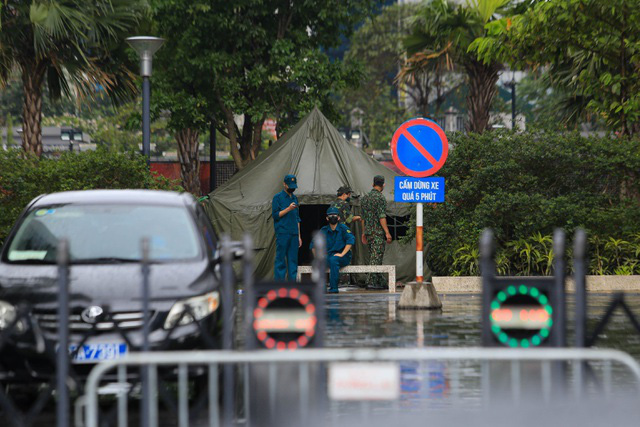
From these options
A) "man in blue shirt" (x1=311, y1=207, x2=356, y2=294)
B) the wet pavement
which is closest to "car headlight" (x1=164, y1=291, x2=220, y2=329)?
the wet pavement

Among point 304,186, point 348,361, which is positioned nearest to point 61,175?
point 304,186

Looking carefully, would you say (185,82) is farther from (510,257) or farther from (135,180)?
(510,257)

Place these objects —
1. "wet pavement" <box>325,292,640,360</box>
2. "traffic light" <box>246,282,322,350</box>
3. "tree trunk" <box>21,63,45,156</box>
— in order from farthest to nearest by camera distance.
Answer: "tree trunk" <box>21,63,45,156</box> < "wet pavement" <box>325,292,640,360</box> < "traffic light" <box>246,282,322,350</box>

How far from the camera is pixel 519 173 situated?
20.0m

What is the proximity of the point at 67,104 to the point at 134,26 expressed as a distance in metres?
47.2

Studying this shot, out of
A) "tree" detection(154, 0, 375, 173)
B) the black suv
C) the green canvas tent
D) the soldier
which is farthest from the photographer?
"tree" detection(154, 0, 375, 173)

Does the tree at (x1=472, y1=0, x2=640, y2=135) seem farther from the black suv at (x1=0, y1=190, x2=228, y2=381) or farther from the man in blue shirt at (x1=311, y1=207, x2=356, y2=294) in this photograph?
the black suv at (x1=0, y1=190, x2=228, y2=381)

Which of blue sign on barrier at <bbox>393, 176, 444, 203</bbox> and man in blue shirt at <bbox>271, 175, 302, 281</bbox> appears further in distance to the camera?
man in blue shirt at <bbox>271, 175, 302, 281</bbox>

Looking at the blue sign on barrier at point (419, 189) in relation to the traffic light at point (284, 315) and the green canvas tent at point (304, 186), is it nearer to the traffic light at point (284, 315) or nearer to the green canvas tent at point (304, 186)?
the green canvas tent at point (304, 186)

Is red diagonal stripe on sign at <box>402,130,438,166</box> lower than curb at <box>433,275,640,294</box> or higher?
higher

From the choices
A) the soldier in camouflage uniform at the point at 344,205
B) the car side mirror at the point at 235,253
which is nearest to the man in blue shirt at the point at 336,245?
the soldier in camouflage uniform at the point at 344,205

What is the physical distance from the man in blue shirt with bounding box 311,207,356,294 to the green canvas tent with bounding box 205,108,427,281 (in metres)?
2.18

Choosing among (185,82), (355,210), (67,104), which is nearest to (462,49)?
(185,82)

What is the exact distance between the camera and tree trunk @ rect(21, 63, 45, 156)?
25.6 meters
